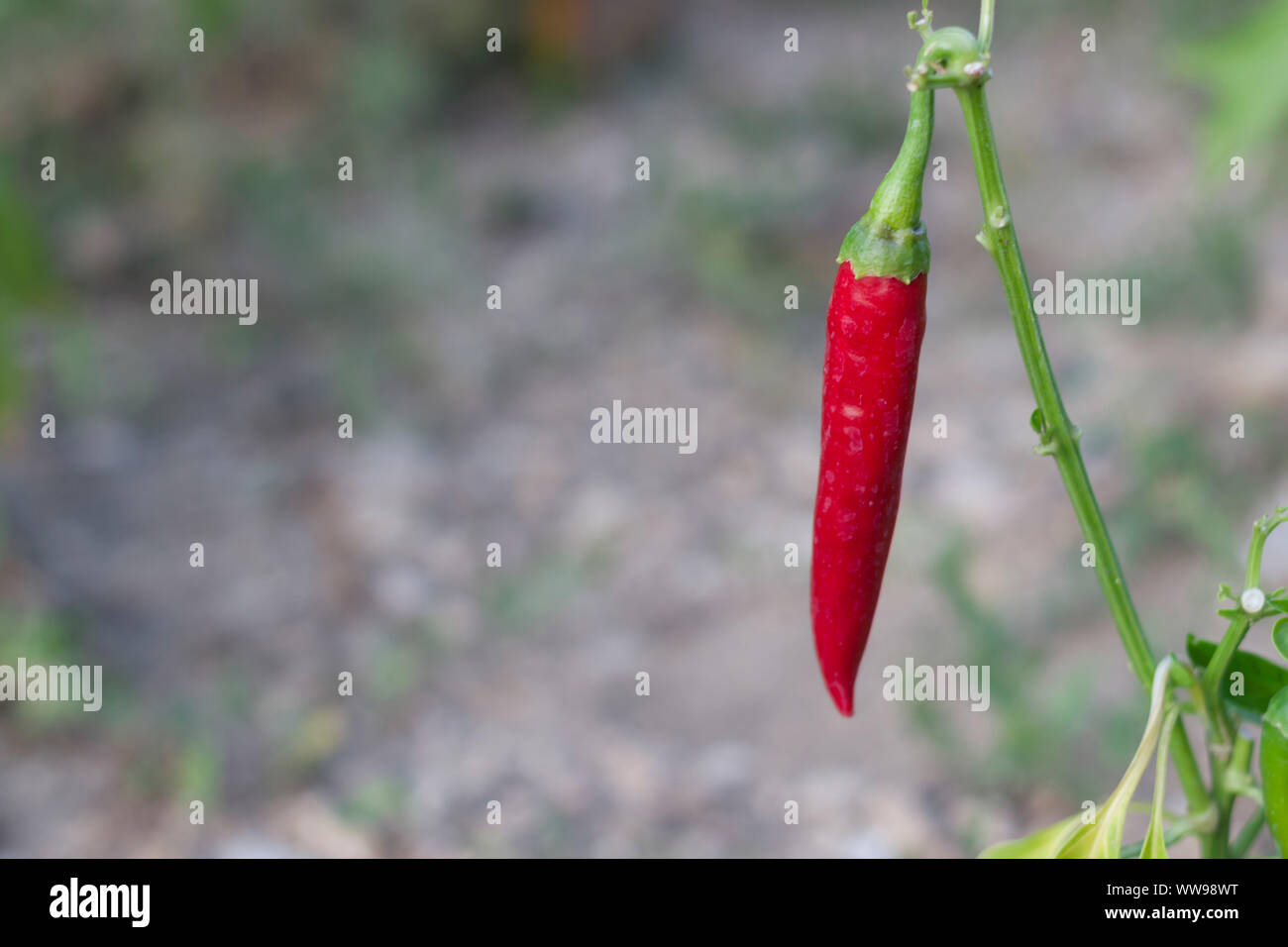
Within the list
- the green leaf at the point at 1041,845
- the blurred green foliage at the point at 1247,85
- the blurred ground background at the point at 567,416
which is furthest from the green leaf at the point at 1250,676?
the blurred green foliage at the point at 1247,85

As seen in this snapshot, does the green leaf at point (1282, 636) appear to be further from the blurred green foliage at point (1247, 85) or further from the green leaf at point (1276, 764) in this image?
the blurred green foliage at point (1247, 85)

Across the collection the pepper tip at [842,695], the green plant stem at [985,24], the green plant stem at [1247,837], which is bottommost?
the green plant stem at [1247,837]

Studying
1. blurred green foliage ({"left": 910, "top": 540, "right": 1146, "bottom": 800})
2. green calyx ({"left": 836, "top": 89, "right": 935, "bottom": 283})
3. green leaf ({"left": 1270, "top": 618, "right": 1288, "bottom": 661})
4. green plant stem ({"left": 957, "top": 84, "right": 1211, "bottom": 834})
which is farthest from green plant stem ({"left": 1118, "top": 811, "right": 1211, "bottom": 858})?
blurred green foliage ({"left": 910, "top": 540, "right": 1146, "bottom": 800})

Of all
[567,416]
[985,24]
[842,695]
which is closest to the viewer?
[985,24]

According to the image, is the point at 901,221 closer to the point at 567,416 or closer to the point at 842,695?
the point at 842,695

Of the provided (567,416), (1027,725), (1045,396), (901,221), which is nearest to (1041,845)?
(1045,396)

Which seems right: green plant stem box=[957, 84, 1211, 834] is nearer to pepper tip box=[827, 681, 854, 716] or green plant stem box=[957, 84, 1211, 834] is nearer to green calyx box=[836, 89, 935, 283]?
green calyx box=[836, 89, 935, 283]
